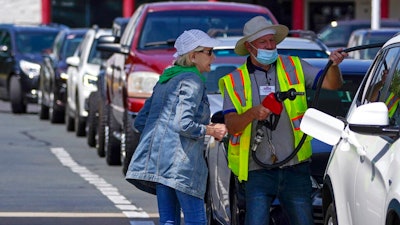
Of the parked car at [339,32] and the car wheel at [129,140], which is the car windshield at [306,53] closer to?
the car wheel at [129,140]

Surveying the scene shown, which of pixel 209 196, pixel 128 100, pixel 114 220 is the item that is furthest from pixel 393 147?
pixel 128 100

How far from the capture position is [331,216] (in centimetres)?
810

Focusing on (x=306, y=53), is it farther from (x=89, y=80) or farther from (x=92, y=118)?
(x=89, y=80)

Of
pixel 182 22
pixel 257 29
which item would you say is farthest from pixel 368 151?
pixel 182 22

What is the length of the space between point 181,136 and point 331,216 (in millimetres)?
1079

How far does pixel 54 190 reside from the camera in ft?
48.0

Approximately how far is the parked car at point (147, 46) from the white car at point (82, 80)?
148 inches

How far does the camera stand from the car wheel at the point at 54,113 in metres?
25.7

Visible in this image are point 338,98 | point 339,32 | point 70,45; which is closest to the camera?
point 338,98

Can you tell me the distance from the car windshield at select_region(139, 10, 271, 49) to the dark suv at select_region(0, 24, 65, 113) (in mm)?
12026

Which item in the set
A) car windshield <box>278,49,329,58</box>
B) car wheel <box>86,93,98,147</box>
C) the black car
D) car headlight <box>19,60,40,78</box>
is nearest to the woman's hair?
car windshield <box>278,49,329,58</box>

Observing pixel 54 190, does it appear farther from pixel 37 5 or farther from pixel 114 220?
pixel 37 5

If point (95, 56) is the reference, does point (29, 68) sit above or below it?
below

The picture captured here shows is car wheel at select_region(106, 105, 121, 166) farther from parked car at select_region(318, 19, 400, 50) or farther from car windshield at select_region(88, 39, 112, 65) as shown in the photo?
parked car at select_region(318, 19, 400, 50)
